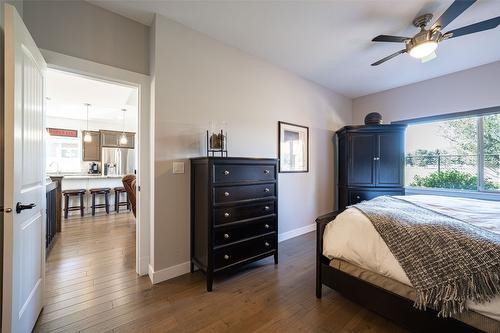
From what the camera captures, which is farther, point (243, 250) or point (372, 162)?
point (372, 162)

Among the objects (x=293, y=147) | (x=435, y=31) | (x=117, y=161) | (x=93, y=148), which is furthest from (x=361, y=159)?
(x=93, y=148)

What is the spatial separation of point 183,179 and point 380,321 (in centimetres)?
214

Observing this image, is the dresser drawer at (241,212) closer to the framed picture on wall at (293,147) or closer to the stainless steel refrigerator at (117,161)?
the framed picture on wall at (293,147)

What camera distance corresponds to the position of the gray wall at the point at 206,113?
2168mm

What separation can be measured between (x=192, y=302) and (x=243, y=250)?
0.66 m

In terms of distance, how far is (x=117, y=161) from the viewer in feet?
20.6

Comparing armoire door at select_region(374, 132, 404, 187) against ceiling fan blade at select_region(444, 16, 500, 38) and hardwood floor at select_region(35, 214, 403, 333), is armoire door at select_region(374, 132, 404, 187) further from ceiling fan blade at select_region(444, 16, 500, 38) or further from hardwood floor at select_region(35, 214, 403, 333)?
hardwood floor at select_region(35, 214, 403, 333)

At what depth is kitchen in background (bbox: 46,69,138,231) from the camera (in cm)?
445

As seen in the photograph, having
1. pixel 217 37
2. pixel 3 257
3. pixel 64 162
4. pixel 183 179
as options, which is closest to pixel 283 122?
pixel 217 37

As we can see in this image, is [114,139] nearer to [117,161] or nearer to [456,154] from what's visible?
[117,161]

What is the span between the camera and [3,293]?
113 centimetres

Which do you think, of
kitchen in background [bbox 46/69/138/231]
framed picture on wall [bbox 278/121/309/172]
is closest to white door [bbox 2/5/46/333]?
framed picture on wall [bbox 278/121/309/172]

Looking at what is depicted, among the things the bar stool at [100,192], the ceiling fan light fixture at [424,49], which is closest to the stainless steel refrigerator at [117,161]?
the bar stool at [100,192]

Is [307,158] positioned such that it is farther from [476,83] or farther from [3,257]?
[3,257]
